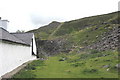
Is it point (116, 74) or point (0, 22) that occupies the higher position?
point (0, 22)

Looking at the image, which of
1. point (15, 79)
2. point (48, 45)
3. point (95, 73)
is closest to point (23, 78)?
point (15, 79)

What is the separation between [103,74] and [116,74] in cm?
97

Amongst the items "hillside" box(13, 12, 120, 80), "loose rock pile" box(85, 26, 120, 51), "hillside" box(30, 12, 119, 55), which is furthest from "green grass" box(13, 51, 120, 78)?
"hillside" box(30, 12, 119, 55)

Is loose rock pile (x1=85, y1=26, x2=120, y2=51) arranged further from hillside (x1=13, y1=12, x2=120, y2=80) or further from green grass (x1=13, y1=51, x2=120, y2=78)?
green grass (x1=13, y1=51, x2=120, y2=78)

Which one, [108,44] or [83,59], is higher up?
[108,44]

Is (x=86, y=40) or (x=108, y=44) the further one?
(x=86, y=40)

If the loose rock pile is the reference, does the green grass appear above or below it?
below

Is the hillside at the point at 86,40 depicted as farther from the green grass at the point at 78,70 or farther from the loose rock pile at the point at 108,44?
the green grass at the point at 78,70

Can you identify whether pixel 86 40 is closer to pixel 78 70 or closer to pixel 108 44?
pixel 108 44

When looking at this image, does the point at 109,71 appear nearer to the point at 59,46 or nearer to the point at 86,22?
the point at 59,46

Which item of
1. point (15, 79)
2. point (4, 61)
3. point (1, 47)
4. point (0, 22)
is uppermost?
point (0, 22)

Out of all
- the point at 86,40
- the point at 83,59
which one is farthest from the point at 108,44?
the point at 86,40

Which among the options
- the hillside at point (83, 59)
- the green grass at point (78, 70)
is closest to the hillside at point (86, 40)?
the hillside at point (83, 59)

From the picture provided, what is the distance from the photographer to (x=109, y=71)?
45.2ft
